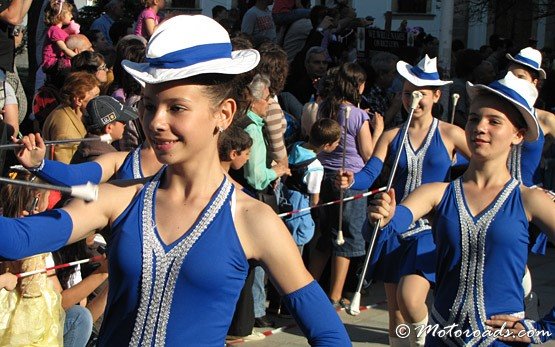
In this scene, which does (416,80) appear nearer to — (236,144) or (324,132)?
(324,132)

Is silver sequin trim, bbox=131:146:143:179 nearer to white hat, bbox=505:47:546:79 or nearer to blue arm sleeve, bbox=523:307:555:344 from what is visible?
blue arm sleeve, bbox=523:307:555:344

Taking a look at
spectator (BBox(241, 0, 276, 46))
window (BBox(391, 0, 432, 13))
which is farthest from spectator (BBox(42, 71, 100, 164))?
window (BBox(391, 0, 432, 13))

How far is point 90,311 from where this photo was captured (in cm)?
618

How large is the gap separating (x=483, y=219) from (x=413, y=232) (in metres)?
1.98

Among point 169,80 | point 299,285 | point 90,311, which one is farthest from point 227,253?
point 90,311

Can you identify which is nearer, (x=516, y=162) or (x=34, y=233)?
(x=34, y=233)

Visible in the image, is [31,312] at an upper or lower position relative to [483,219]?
lower

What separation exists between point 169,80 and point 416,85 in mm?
4896

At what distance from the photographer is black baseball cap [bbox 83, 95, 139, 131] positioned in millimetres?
6312

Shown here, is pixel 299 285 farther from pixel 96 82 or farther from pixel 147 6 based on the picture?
pixel 147 6

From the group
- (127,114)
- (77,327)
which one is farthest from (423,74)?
(77,327)

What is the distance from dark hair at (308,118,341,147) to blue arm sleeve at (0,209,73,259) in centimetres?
541

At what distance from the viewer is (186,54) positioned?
9.84 feet

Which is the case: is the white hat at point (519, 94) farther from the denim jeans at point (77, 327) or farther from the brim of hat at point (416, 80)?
the brim of hat at point (416, 80)
